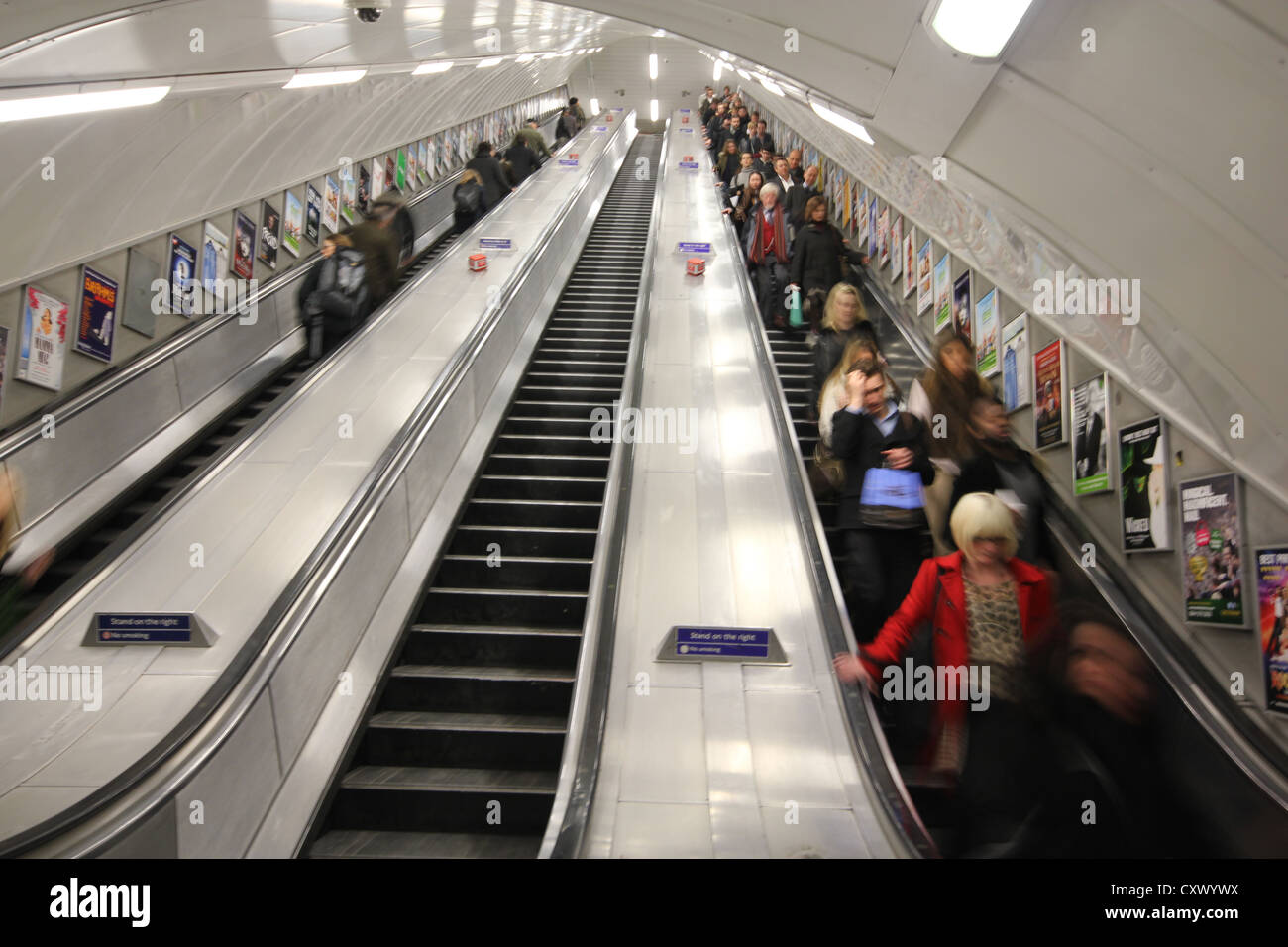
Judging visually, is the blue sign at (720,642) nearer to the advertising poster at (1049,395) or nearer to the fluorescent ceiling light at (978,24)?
the advertising poster at (1049,395)

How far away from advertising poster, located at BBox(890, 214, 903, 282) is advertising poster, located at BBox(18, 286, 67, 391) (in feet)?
24.8

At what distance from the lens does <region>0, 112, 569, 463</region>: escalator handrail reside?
5.91m

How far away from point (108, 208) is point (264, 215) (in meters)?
3.29

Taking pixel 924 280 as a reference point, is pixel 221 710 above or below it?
below

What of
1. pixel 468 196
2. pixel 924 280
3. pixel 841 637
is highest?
pixel 468 196

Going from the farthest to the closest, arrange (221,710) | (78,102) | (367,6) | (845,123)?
1. (367,6)
2. (845,123)
3. (78,102)
4. (221,710)

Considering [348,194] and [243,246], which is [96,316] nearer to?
[243,246]

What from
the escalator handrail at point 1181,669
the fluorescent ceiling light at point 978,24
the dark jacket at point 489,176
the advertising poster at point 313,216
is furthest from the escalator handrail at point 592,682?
the dark jacket at point 489,176

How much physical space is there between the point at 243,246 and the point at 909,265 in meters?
7.13

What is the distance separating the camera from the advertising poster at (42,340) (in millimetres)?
6516

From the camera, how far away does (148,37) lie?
5.66 metres

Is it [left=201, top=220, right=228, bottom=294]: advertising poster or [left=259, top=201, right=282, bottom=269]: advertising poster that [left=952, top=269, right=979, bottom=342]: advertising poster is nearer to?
[left=201, top=220, right=228, bottom=294]: advertising poster

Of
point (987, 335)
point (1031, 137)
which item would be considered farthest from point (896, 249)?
point (1031, 137)

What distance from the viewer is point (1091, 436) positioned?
16.4ft
